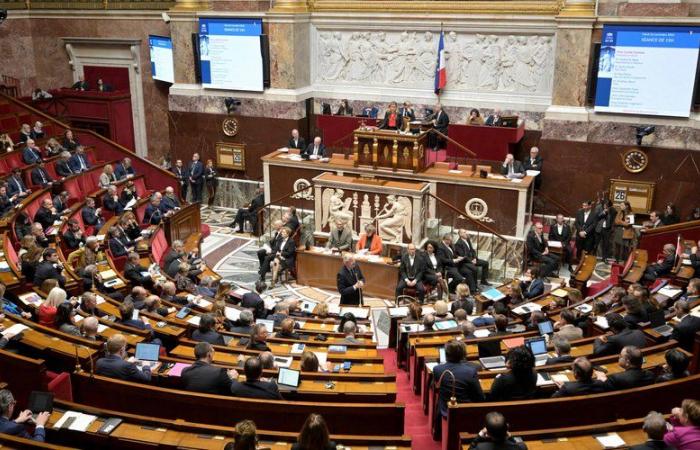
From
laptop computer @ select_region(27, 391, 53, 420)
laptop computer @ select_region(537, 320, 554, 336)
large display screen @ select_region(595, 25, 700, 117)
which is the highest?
large display screen @ select_region(595, 25, 700, 117)

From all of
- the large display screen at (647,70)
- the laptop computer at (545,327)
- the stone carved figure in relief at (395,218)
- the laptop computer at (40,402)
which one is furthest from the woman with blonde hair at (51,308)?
the large display screen at (647,70)

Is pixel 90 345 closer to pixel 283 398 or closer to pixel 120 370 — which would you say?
pixel 120 370

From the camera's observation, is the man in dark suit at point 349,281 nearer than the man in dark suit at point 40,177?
Yes

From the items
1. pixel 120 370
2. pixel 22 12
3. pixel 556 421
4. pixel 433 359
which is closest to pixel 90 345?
pixel 120 370

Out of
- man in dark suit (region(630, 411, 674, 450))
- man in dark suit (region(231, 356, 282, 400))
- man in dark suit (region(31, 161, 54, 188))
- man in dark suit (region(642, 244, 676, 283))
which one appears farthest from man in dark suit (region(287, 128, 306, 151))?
man in dark suit (region(630, 411, 674, 450))

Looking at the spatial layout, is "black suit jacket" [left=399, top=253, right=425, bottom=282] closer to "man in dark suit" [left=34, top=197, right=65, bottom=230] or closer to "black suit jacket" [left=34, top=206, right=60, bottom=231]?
"man in dark suit" [left=34, top=197, right=65, bottom=230]

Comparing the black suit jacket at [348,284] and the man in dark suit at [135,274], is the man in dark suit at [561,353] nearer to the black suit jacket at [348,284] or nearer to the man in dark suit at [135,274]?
the black suit jacket at [348,284]

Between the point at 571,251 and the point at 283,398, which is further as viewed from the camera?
the point at 571,251

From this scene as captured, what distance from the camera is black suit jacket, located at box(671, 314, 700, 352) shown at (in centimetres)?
735

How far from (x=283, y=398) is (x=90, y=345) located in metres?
2.06

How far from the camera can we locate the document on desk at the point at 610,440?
5266 mm

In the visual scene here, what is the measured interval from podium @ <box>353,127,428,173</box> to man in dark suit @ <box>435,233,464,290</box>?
214 centimetres

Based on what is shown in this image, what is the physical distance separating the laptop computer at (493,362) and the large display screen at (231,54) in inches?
461

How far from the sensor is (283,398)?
6.26 meters
